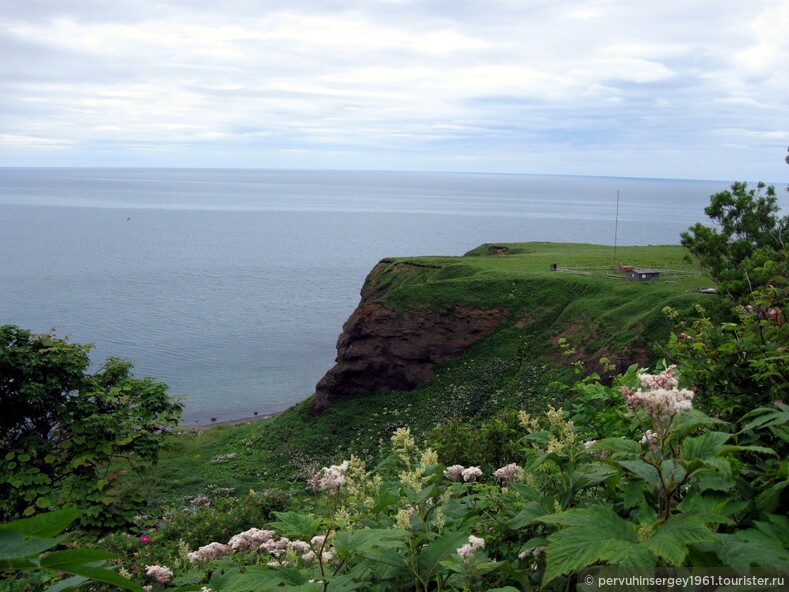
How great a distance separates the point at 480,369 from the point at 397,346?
507 centimetres

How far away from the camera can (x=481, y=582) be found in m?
3.30

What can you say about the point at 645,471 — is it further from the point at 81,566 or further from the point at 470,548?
the point at 81,566

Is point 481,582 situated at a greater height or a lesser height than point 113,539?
greater

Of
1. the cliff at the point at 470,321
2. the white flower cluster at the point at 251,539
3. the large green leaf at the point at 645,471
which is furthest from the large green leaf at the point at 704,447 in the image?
the cliff at the point at 470,321

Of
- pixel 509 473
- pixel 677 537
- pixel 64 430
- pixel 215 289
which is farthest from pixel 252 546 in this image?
pixel 215 289

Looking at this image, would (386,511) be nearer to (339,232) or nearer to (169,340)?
(169,340)

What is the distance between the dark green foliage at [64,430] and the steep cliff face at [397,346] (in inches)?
853

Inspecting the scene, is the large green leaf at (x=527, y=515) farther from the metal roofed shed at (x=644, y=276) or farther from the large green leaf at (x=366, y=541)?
the metal roofed shed at (x=644, y=276)

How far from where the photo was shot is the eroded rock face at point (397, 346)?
37.7 meters

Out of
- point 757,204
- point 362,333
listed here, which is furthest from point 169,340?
point 757,204

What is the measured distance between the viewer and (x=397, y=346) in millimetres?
38062

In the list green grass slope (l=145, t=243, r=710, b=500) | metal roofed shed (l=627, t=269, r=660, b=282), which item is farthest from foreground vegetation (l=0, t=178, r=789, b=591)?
metal roofed shed (l=627, t=269, r=660, b=282)

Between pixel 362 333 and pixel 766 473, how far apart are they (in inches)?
1413

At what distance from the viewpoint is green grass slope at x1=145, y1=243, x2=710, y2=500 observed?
31.2 metres
